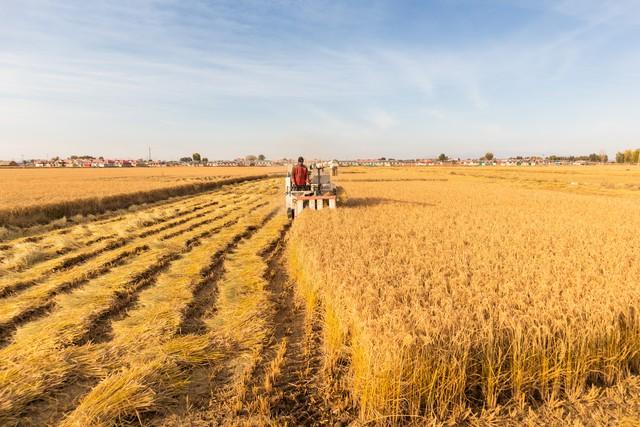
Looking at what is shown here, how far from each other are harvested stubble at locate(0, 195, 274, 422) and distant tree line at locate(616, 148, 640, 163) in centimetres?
17338

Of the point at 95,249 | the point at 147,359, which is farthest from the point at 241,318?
the point at 95,249

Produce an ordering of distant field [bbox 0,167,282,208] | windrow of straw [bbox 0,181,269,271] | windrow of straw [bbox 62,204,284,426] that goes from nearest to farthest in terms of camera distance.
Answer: windrow of straw [bbox 62,204,284,426], windrow of straw [bbox 0,181,269,271], distant field [bbox 0,167,282,208]

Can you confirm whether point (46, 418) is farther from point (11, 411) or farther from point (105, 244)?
point (105, 244)

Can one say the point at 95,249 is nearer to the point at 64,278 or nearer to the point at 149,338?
the point at 64,278

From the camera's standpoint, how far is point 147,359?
389cm

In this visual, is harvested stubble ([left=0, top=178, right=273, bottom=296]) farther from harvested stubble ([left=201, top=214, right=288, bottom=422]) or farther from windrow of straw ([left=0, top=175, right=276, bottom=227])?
windrow of straw ([left=0, top=175, right=276, bottom=227])

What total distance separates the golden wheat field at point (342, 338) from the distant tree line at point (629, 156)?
17026 centimetres

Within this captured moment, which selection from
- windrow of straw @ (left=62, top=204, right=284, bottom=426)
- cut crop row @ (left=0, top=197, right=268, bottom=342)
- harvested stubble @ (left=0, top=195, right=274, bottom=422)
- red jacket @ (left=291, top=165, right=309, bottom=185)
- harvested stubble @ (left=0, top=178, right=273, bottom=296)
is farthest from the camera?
red jacket @ (left=291, top=165, right=309, bottom=185)

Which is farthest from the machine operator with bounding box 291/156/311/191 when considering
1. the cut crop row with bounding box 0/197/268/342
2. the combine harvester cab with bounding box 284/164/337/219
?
the cut crop row with bounding box 0/197/268/342

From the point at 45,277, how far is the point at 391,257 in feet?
22.5

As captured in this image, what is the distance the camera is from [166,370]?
368 cm

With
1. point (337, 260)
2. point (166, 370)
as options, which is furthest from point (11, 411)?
point (337, 260)

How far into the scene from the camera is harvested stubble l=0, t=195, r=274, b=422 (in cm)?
337

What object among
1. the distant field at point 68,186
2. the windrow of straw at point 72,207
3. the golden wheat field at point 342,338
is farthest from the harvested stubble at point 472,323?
the distant field at point 68,186
